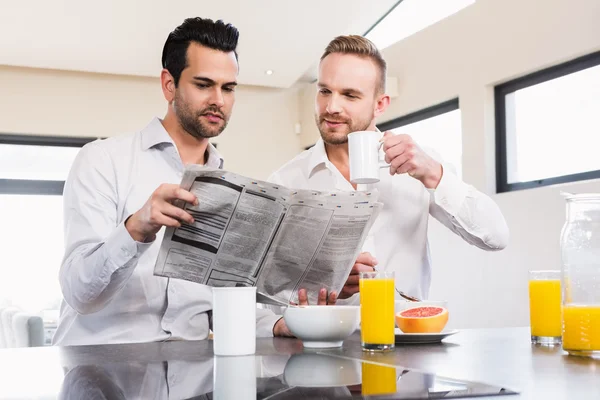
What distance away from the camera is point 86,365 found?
111 cm

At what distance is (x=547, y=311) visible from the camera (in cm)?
140

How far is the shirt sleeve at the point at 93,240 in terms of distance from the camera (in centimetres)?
155

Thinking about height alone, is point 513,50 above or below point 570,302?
above

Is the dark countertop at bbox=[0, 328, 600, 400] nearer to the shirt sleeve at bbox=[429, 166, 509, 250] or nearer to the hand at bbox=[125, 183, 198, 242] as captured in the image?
the hand at bbox=[125, 183, 198, 242]

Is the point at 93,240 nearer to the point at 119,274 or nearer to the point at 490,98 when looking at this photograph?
the point at 119,274

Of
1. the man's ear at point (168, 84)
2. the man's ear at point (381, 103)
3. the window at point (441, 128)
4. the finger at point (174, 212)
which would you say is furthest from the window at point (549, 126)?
the finger at point (174, 212)

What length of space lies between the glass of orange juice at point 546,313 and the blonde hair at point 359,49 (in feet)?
3.40

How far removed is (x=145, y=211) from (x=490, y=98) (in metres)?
3.35

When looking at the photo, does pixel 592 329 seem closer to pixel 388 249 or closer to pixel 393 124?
pixel 388 249


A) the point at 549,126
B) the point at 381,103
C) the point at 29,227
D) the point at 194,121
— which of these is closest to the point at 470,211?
the point at 381,103

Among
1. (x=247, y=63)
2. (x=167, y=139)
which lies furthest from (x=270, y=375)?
(x=247, y=63)

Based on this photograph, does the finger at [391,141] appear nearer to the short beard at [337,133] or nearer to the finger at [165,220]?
the short beard at [337,133]

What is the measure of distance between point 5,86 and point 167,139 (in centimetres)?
466

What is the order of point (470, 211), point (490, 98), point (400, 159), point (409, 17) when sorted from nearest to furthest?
1. point (400, 159)
2. point (470, 211)
3. point (490, 98)
4. point (409, 17)
